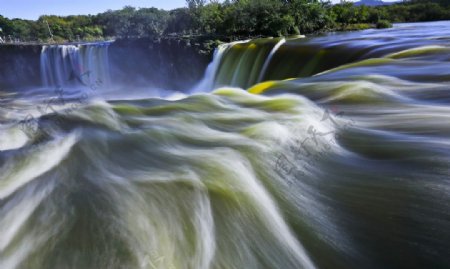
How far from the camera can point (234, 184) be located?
312 cm

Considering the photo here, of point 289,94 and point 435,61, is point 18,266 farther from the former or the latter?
point 435,61

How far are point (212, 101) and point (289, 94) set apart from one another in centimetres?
143

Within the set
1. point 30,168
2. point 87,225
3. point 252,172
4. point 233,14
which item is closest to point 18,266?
point 87,225

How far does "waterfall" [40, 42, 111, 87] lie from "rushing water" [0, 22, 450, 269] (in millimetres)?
16574

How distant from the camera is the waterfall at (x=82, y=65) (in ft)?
69.8

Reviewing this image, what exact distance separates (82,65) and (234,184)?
68.9ft

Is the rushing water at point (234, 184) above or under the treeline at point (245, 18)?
under

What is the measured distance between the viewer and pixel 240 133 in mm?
4668

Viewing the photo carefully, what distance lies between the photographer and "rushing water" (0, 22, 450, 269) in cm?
243

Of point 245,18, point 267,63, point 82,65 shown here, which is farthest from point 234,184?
point 82,65

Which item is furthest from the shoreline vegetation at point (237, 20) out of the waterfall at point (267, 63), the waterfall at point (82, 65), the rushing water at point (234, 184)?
the rushing water at point (234, 184)

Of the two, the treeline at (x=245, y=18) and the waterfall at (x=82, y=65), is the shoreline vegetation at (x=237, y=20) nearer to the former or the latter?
the treeline at (x=245, y=18)

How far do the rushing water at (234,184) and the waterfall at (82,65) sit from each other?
16.6 metres

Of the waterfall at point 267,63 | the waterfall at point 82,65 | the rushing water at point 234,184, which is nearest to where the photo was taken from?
the rushing water at point 234,184
